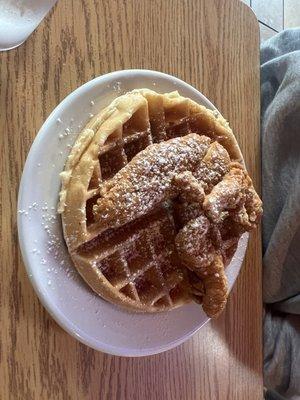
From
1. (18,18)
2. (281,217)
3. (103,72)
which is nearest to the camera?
(18,18)

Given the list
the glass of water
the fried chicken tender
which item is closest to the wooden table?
the glass of water

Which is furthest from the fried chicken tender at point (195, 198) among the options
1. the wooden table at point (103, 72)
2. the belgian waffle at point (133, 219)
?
the wooden table at point (103, 72)

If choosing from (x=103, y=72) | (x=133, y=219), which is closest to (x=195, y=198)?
(x=133, y=219)

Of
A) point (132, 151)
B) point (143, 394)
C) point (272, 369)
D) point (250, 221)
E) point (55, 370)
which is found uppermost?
point (132, 151)

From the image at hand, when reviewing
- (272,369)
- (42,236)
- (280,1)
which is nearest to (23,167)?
(42,236)

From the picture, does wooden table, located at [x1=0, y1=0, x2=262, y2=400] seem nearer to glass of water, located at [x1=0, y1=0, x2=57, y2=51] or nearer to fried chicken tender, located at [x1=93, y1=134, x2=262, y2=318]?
glass of water, located at [x1=0, y1=0, x2=57, y2=51]

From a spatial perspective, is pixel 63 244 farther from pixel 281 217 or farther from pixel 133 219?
pixel 281 217

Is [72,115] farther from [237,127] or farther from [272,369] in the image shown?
[272,369]
